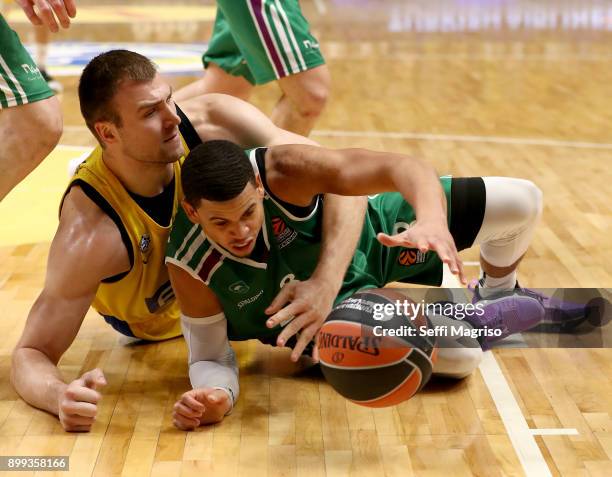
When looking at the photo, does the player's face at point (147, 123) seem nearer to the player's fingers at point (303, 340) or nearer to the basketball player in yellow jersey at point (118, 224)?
the basketball player in yellow jersey at point (118, 224)

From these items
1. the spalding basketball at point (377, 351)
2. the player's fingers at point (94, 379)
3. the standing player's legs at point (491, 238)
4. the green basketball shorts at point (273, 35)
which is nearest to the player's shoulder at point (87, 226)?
the player's fingers at point (94, 379)

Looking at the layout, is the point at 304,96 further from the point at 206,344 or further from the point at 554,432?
the point at 554,432

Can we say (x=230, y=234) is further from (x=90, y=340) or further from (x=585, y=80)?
(x=585, y=80)

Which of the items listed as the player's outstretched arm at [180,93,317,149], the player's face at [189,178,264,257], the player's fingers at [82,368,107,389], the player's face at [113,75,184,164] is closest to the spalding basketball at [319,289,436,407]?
the player's face at [189,178,264,257]

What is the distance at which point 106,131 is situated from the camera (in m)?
3.69

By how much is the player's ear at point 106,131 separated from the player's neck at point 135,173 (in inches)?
2.8

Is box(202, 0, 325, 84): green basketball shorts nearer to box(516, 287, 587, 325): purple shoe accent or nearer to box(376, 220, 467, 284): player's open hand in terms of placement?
box(516, 287, 587, 325): purple shoe accent

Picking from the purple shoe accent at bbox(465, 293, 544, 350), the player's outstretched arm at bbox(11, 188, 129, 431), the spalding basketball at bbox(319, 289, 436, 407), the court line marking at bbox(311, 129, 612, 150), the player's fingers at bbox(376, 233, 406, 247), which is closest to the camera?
the player's fingers at bbox(376, 233, 406, 247)

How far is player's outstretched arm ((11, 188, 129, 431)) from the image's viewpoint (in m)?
3.58

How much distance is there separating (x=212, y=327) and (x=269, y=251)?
341mm

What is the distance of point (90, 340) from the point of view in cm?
429

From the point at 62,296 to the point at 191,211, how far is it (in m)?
0.57

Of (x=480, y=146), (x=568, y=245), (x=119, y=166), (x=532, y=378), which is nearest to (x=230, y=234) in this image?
(x=119, y=166)

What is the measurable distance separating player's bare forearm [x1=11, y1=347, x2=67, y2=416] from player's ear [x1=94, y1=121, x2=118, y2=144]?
31.5 inches
